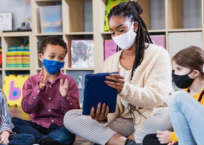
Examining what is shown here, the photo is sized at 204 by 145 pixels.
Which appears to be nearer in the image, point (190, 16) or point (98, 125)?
point (98, 125)

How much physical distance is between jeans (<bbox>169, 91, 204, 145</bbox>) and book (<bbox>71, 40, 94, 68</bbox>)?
2.29m

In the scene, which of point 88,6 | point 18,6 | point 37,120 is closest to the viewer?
point 37,120

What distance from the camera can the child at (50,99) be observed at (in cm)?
219

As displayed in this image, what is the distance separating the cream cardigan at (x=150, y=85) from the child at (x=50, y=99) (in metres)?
0.29

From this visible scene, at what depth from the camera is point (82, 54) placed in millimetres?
3740

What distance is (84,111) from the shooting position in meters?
1.95

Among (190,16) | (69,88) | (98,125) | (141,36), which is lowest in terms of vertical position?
(98,125)

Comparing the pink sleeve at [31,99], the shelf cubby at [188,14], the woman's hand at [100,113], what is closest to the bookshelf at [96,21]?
the shelf cubby at [188,14]

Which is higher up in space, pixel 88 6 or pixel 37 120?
pixel 88 6

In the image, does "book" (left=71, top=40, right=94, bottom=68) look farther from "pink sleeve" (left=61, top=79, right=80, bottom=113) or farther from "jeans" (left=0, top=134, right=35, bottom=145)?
"jeans" (left=0, top=134, right=35, bottom=145)

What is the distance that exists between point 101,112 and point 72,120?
0.24 meters

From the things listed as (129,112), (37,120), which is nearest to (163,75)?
(129,112)

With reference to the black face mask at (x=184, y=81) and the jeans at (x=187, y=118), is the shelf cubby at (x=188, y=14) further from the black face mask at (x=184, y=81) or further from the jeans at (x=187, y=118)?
the jeans at (x=187, y=118)

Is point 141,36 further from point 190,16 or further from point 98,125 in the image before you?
point 190,16
